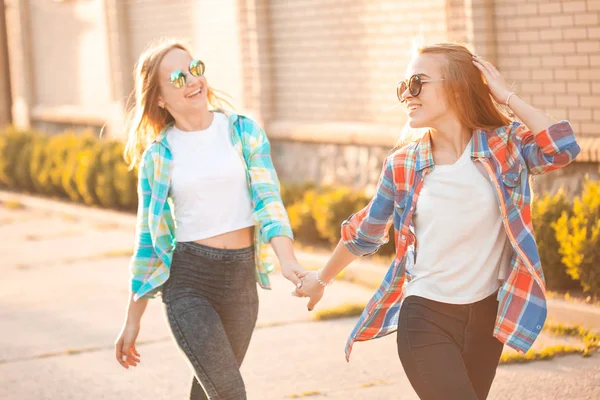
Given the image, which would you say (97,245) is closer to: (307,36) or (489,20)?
(307,36)

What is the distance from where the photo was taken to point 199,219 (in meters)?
4.44

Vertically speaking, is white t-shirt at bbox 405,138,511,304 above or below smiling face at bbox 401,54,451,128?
below

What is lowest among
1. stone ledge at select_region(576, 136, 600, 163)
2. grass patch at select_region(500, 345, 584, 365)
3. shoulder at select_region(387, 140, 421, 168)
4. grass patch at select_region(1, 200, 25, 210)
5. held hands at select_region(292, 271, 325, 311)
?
grass patch at select_region(500, 345, 584, 365)

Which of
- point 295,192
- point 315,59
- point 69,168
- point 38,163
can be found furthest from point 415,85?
point 38,163

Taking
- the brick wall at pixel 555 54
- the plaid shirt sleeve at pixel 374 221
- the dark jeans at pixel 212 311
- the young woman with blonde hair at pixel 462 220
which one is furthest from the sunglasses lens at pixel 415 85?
the brick wall at pixel 555 54

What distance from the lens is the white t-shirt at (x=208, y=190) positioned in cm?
444

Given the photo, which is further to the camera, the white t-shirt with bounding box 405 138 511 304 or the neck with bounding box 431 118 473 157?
the neck with bounding box 431 118 473 157

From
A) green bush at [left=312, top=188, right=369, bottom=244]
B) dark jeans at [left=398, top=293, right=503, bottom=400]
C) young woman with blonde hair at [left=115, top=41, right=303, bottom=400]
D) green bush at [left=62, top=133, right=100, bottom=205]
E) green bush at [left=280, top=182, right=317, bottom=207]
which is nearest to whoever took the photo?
dark jeans at [left=398, top=293, right=503, bottom=400]

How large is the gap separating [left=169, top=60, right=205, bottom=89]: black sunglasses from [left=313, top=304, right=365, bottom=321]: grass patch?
324cm

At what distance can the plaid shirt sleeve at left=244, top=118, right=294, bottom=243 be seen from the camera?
14.4 ft

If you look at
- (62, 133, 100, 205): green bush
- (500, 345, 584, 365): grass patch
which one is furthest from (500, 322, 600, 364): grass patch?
(62, 133, 100, 205): green bush

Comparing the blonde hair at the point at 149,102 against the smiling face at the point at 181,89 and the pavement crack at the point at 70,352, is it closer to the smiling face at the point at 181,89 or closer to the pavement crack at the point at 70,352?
the smiling face at the point at 181,89

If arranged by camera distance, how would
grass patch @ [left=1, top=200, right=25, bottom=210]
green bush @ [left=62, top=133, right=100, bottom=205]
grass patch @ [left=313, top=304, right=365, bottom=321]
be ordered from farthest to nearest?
grass patch @ [left=1, top=200, right=25, bottom=210], green bush @ [left=62, top=133, right=100, bottom=205], grass patch @ [left=313, top=304, right=365, bottom=321]

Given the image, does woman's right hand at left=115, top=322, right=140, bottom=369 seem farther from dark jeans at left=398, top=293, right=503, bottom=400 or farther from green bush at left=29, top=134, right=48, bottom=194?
green bush at left=29, top=134, right=48, bottom=194
